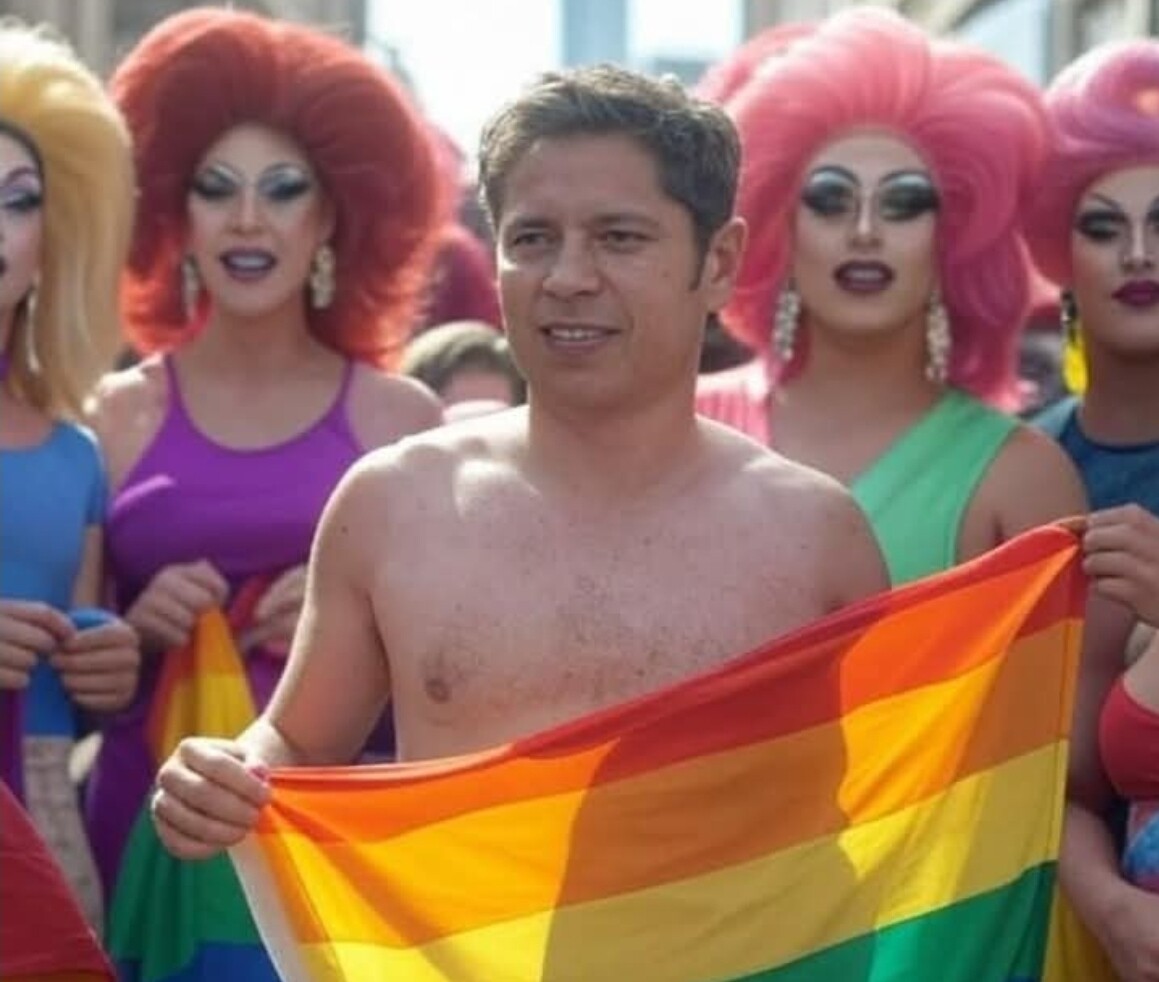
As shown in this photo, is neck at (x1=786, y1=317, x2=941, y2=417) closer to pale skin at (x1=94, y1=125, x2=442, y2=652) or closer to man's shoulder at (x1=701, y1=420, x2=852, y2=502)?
pale skin at (x1=94, y1=125, x2=442, y2=652)

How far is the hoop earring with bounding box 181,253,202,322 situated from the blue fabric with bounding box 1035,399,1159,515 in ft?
4.76

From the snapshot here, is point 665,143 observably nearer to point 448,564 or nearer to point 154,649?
point 448,564

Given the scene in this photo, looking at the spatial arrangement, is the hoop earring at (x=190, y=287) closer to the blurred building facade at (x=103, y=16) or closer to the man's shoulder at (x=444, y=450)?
the man's shoulder at (x=444, y=450)

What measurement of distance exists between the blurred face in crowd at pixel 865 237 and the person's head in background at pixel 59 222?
111 cm

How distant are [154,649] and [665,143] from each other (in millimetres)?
1558

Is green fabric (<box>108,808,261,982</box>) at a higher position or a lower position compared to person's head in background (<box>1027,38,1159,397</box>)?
lower

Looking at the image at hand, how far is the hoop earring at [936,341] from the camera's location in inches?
171

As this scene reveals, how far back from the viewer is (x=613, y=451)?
3.21 meters

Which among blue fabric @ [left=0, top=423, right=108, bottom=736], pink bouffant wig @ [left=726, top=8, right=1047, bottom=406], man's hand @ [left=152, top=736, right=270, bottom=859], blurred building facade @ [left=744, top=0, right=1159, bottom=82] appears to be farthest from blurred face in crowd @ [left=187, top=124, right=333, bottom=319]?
blurred building facade @ [left=744, top=0, right=1159, bottom=82]

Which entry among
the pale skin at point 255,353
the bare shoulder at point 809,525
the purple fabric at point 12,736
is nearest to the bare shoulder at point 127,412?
the pale skin at point 255,353

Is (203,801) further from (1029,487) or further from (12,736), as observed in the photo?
(1029,487)

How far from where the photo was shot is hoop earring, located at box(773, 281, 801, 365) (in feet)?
14.5

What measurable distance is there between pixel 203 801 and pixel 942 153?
1.93 m

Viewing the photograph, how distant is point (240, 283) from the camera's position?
451cm
